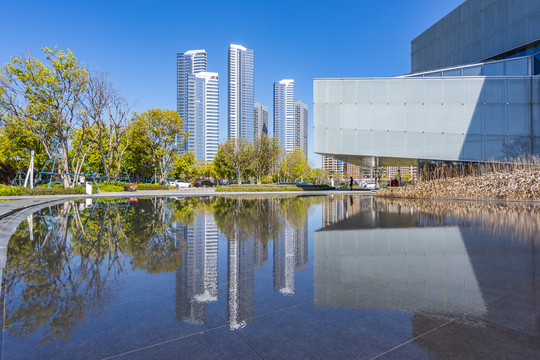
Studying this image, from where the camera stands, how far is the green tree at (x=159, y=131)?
39844mm

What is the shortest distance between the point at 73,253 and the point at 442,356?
17.9 feet

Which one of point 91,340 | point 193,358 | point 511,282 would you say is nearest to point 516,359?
point 511,282

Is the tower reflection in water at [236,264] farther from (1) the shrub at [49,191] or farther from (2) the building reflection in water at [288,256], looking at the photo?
(1) the shrub at [49,191]

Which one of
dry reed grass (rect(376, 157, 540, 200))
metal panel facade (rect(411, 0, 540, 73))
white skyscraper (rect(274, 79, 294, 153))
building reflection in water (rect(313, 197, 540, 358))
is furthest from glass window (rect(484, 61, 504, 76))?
white skyscraper (rect(274, 79, 294, 153))

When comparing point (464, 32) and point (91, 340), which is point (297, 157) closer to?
point (464, 32)

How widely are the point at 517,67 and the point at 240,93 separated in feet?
527

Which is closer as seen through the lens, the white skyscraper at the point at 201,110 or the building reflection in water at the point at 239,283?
the building reflection in water at the point at 239,283

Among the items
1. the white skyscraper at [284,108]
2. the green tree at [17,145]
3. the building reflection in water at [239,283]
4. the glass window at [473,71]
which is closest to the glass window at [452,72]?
the glass window at [473,71]

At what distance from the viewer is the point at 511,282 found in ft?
11.5

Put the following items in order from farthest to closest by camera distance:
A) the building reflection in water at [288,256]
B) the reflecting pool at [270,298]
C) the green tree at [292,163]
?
the green tree at [292,163] → the building reflection in water at [288,256] → the reflecting pool at [270,298]

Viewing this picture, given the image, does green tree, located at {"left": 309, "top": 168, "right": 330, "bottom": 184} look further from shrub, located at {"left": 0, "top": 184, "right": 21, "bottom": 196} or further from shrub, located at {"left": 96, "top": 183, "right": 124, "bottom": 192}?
shrub, located at {"left": 0, "top": 184, "right": 21, "bottom": 196}

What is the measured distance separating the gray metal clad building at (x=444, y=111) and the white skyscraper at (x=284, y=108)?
483 ft

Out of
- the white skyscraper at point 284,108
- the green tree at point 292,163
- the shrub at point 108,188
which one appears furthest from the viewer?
the white skyscraper at point 284,108

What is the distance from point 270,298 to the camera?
10.2 feet
